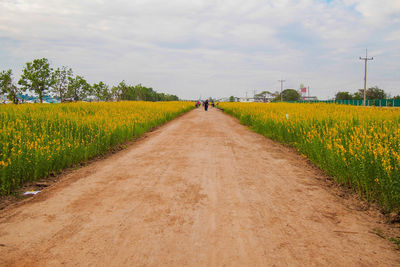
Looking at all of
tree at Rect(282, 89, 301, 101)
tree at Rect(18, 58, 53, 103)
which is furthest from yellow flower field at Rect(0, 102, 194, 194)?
tree at Rect(282, 89, 301, 101)

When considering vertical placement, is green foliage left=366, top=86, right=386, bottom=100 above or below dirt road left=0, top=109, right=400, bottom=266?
above

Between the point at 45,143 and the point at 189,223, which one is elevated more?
the point at 45,143

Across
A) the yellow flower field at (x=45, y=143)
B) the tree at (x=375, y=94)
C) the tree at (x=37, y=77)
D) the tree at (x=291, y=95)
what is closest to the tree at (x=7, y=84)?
the tree at (x=37, y=77)

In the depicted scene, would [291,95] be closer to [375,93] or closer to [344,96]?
[344,96]

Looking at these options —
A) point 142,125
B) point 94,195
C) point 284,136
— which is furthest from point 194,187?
point 142,125

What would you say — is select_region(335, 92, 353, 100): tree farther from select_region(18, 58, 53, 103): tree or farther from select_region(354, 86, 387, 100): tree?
select_region(18, 58, 53, 103): tree

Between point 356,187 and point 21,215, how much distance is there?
5381mm

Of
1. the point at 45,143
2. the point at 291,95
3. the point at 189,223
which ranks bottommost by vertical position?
the point at 189,223

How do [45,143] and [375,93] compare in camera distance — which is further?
[375,93]

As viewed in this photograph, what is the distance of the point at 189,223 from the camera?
10.1 ft

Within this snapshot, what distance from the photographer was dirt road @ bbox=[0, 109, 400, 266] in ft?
7.95

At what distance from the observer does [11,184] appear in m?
4.45

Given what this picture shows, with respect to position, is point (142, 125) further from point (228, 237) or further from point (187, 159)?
point (228, 237)

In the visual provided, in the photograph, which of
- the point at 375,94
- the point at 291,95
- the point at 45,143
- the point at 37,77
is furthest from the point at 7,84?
the point at 291,95
